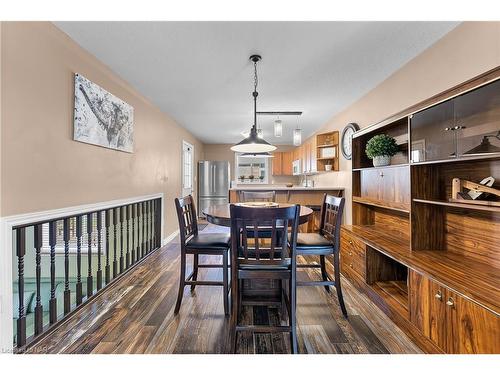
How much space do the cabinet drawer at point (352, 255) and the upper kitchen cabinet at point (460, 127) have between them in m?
0.95

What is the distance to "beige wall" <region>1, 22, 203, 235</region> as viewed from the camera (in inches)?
60.3

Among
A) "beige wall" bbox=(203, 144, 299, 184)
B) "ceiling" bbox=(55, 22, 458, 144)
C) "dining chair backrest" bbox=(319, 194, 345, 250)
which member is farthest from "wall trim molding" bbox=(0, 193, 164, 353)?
"beige wall" bbox=(203, 144, 299, 184)

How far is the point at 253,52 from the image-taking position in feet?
7.23

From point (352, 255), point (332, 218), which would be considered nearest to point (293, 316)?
point (332, 218)

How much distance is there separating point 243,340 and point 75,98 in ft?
7.59

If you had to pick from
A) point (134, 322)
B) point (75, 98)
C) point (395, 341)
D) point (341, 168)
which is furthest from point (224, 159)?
point (395, 341)

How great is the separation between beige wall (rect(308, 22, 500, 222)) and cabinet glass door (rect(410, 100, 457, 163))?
37cm

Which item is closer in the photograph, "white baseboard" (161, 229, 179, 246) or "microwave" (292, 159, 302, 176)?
"white baseboard" (161, 229, 179, 246)

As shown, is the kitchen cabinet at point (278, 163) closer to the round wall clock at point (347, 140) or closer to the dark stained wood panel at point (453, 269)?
the round wall clock at point (347, 140)

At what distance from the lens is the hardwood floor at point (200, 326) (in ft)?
5.19

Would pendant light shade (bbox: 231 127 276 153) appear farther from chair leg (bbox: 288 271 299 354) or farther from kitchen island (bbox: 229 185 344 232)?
chair leg (bbox: 288 271 299 354)

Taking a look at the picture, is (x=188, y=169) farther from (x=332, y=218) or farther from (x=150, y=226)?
(x=332, y=218)

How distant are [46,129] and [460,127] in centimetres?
280

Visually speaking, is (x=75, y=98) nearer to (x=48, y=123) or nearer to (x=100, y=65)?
(x=48, y=123)
